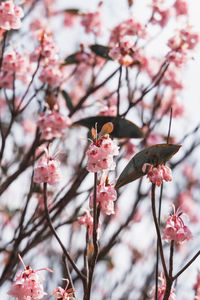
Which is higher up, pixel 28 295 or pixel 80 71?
pixel 80 71

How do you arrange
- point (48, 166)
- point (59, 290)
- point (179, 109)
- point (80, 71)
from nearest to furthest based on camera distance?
1. point (59, 290)
2. point (48, 166)
3. point (179, 109)
4. point (80, 71)

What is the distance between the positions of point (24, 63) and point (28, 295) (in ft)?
5.21

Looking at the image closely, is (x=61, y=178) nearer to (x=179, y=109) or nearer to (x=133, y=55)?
(x=133, y=55)

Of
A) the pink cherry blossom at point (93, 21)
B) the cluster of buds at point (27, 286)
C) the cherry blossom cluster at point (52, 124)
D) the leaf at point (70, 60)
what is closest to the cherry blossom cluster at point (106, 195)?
the cluster of buds at point (27, 286)

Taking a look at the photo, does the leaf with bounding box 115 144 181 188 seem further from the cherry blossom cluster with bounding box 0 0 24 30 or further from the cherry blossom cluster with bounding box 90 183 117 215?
the cherry blossom cluster with bounding box 0 0 24 30

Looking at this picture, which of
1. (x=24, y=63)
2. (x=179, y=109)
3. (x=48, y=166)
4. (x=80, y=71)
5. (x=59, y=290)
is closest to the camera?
(x=59, y=290)

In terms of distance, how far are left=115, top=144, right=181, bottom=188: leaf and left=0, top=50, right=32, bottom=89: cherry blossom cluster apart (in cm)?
127

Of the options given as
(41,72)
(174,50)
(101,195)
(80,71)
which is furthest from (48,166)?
(80,71)

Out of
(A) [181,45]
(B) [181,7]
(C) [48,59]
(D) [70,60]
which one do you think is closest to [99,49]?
(D) [70,60]

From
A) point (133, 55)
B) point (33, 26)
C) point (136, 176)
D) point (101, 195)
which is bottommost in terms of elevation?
point (101, 195)

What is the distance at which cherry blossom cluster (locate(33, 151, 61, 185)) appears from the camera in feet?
5.52

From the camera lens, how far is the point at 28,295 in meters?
1.49

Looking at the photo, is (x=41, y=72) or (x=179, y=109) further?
(x=179, y=109)

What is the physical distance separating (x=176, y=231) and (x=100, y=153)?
391mm
